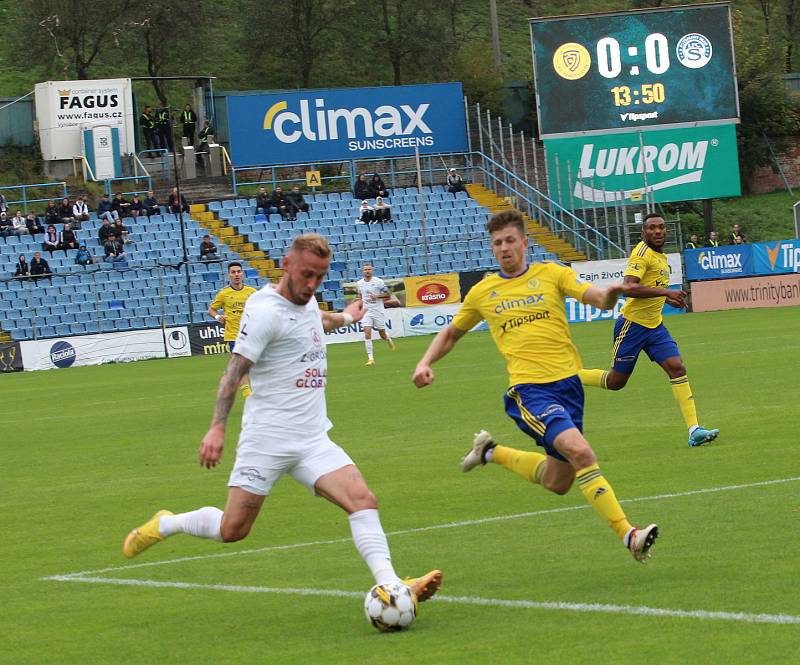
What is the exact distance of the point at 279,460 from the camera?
7566 mm

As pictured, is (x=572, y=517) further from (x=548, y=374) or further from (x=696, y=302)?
(x=696, y=302)

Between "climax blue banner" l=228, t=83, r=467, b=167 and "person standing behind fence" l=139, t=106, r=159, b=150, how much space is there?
3.80m

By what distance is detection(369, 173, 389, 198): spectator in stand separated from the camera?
49938 mm

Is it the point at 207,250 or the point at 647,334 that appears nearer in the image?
the point at 647,334

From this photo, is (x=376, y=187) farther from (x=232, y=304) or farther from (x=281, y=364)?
(x=281, y=364)

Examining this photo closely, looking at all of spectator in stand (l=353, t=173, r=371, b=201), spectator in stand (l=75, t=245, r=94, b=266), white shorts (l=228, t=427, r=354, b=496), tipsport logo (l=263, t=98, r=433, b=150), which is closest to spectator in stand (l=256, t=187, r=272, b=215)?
spectator in stand (l=353, t=173, r=371, b=201)

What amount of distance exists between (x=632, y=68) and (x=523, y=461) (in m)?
37.9

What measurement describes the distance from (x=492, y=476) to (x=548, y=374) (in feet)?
14.5

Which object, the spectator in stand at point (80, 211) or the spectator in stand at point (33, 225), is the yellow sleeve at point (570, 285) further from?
the spectator in stand at point (80, 211)

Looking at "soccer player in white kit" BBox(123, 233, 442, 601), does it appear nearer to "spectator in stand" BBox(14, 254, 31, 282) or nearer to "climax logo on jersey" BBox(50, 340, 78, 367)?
"climax logo on jersey" BBox(50, 340, 78, 367)

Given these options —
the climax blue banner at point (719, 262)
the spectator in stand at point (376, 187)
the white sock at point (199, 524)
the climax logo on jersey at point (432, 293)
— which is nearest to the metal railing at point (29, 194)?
the spectator in stand at point (376, 187)

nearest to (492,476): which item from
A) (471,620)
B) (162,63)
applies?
(471,620)

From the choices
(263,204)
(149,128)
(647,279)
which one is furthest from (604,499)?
(149,128)

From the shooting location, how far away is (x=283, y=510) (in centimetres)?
1205
